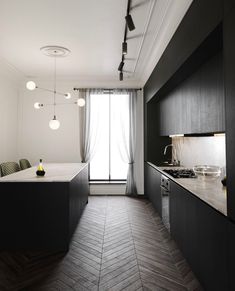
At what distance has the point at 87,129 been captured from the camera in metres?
5.81

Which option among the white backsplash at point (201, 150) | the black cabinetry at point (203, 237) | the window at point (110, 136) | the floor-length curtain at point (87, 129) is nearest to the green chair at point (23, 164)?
the floor-length curtain at point (87, 129)

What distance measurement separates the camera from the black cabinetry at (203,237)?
1.66m

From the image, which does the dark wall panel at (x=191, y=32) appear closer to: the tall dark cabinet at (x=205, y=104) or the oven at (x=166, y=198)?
the tall dark cabinet at (x=205, y=104)

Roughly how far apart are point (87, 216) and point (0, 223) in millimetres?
1715

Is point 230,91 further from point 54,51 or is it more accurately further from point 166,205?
point 54,51

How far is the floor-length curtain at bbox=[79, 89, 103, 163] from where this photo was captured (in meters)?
5.80

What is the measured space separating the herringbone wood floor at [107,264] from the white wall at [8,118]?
105 inches

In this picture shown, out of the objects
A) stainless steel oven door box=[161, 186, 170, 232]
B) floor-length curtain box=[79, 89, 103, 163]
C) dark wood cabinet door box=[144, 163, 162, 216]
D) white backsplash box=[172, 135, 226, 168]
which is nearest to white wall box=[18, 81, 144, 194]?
floor-length curtain box=[79, 89, 103, 163]

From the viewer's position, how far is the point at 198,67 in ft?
9.02

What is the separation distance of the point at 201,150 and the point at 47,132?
386 cm

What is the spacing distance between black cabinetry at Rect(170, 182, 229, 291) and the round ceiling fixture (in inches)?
118

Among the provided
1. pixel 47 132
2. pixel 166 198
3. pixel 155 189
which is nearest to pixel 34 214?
pixel 166 198

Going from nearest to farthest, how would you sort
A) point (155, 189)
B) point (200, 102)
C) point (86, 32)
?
point (200, 102) < point (86, 32) < point (155, 189)

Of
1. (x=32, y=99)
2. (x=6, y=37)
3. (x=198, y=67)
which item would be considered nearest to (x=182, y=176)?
(x=198, y=67)
